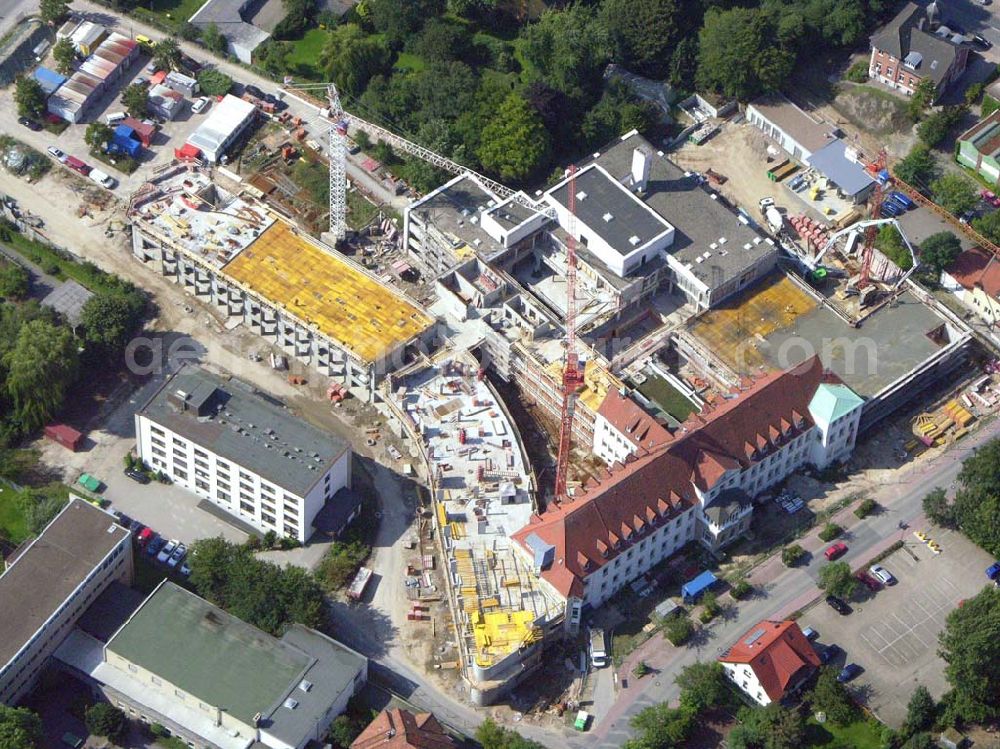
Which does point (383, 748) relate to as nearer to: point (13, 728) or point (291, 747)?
point (291, 747)

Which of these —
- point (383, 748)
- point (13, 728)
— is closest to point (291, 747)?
point (383, 748)
